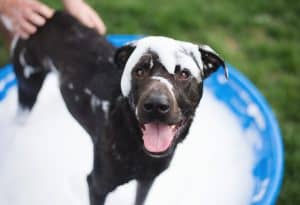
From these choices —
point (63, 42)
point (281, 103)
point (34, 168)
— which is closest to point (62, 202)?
point (34, 168)

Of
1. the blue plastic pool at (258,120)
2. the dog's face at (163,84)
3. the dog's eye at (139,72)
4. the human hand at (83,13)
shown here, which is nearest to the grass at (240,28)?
the blue plastic pool at (258,120)

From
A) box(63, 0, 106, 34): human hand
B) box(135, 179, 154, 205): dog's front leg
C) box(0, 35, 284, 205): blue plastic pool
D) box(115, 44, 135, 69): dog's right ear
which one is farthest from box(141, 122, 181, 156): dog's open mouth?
box(63, 0, 106, 34): human hand

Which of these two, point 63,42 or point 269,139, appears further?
point 269,139

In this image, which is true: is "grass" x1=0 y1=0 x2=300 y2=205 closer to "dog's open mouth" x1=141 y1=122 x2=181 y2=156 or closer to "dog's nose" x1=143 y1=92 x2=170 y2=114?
"dog's open mouth" x1=141 y1=122 x2=181 y2=156

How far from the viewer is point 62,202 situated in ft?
7.23

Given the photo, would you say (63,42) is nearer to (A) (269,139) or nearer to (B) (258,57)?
(A) (269,139)

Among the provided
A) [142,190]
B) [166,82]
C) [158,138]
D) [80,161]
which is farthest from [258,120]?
[166,82]

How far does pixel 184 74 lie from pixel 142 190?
0.65 meters

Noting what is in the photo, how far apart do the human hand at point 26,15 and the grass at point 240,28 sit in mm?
924

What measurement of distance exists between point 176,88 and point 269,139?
0.94m

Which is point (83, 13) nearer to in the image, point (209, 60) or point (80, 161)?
point (80, 161)

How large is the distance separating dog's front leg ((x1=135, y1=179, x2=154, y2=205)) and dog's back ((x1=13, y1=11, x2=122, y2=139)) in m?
0.28

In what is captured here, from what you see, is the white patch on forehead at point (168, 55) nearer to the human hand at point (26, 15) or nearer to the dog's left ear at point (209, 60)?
the dog's left ear at point (209, 60)

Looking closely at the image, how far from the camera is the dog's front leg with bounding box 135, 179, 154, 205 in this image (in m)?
2.08
